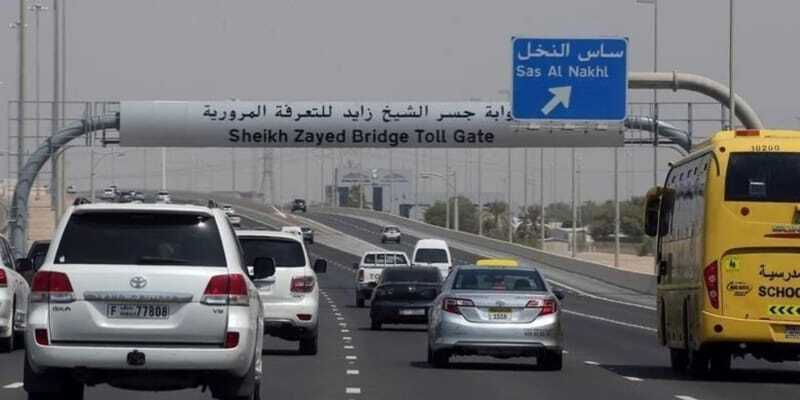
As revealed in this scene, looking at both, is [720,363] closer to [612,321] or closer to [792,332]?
[792,332]

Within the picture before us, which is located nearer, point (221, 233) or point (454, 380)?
point (221, 233)

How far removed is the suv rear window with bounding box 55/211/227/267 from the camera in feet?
49.1

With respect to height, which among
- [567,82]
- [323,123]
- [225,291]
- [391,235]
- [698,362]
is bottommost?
[391,235]

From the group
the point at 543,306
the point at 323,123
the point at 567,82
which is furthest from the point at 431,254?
the point at 543,306

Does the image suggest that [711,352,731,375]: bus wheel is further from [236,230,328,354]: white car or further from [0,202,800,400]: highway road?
[236,230,328,354]: white car

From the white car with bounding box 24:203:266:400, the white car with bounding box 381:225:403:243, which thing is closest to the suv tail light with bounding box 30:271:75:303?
the white car with bounding box 24:203:266:400

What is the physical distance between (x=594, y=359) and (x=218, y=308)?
14.8 m

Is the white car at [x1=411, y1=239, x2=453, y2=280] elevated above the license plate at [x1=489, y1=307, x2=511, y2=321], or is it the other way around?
the license plate at [x1=489, y1=307, x2=511, y2=321]

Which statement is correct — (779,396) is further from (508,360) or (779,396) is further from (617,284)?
(617,284)

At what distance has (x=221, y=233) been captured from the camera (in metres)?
15.2

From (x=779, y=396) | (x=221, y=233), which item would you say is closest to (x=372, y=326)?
(x=779, y=396)

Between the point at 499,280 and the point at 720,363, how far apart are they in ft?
10.8

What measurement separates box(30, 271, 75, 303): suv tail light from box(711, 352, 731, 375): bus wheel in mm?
11970

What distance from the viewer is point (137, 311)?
1484 centimetres
